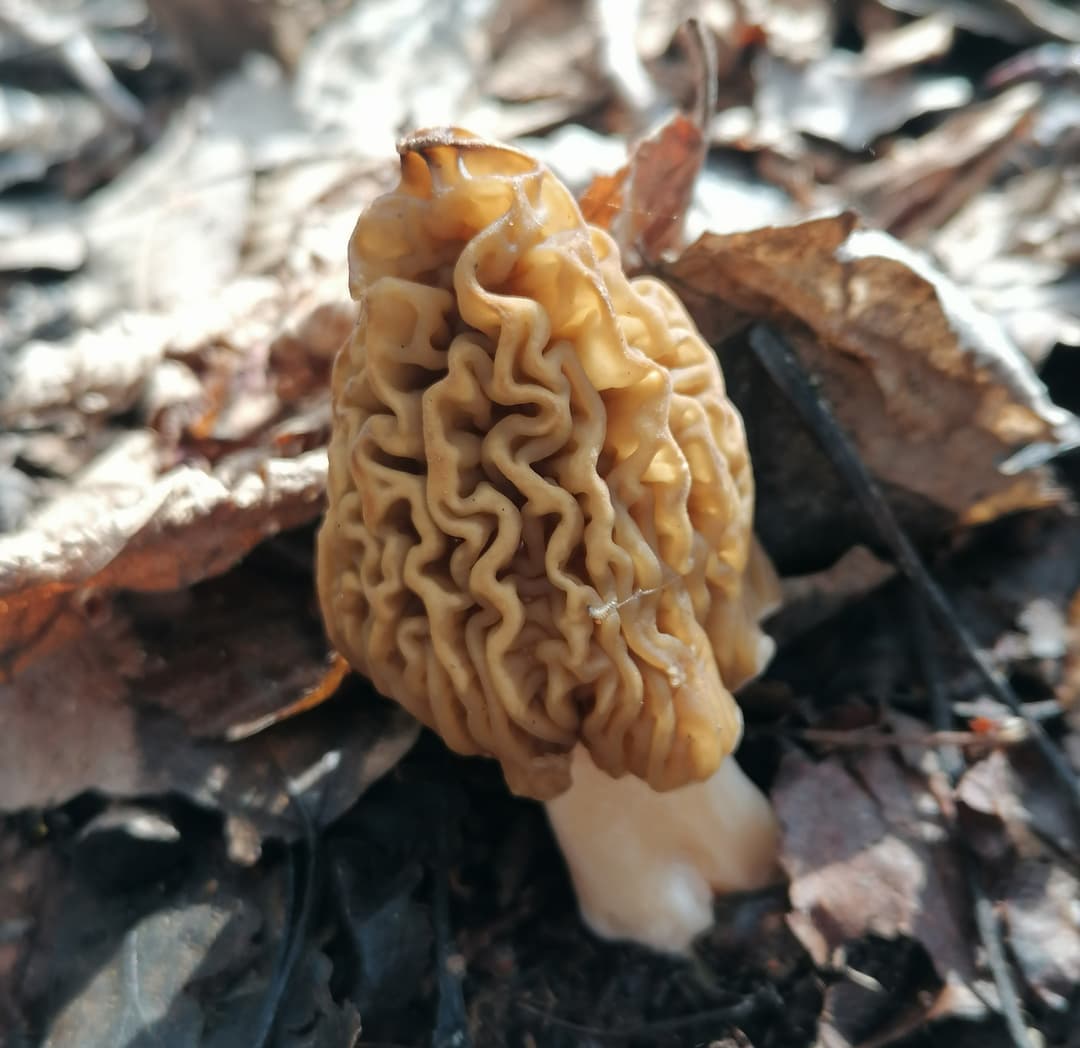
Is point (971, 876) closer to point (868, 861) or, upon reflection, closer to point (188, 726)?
point (868, 861)

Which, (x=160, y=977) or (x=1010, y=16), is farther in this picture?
(x=1010, y=16)

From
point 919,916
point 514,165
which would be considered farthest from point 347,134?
point 919,916

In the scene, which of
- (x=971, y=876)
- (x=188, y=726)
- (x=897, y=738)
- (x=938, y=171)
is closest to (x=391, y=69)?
(x=938, y=171)

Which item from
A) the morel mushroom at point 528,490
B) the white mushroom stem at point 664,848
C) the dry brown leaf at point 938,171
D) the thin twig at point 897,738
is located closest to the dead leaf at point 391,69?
the dry brown leaf at point 938,171

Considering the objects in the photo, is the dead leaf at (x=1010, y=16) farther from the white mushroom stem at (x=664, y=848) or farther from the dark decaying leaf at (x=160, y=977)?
the dark decaying leaf at (x=160, y=977)

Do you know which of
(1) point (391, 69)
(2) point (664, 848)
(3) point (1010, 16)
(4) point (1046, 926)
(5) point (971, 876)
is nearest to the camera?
(4) point (1046, 926)

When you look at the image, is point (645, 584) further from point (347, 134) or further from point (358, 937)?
point (347, 134)
